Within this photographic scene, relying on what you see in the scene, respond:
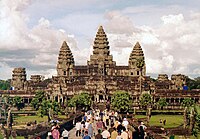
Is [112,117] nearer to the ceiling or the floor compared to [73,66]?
nearer to the floor

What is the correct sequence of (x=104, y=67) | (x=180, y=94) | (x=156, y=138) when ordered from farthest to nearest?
1. (x=104, y=67)
2. (x=180, y=94)
3. (x=156, y=138)

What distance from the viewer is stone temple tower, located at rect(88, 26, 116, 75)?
168m

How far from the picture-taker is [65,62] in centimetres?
17088

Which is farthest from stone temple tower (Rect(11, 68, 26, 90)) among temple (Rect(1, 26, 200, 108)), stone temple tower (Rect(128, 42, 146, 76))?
stone temple tower (Rect(128, 42, 146, 76))

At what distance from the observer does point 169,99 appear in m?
138

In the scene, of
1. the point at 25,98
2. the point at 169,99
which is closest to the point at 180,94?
the point at 169,99

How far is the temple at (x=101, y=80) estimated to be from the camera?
138125mm

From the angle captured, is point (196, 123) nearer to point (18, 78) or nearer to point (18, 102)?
point (18, 102)

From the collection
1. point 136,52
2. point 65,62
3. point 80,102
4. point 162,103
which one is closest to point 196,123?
point 80,102

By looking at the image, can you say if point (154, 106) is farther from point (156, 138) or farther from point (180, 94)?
point (156, 138)

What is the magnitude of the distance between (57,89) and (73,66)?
30255 millimetres

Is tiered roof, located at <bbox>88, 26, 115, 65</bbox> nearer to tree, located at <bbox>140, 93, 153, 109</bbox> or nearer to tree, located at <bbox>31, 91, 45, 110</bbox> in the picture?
tree, located at <bbox>31, 91, 45, 110</bbox>

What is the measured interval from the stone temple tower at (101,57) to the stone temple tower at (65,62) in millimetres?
7469

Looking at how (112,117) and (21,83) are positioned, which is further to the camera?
(21,83)
